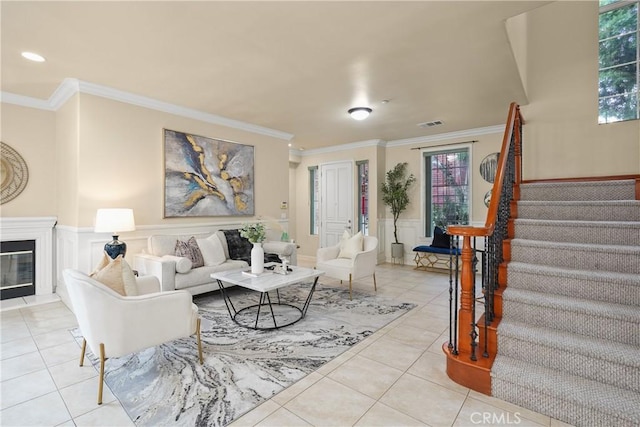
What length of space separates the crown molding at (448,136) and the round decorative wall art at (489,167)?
457mm

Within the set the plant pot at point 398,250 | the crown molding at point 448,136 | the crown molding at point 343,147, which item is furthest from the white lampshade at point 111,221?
the crown molding at point 448,136

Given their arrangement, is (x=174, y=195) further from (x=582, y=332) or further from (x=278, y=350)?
(x=582, y=332)

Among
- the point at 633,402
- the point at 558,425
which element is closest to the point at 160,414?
the point at 558,425

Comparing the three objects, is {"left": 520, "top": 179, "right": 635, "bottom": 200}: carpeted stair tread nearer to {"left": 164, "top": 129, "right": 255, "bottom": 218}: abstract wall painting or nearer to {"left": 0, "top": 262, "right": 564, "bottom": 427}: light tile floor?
{"left": 0, "top": 262, "right": 564, "bottom": 427}: light tile floor

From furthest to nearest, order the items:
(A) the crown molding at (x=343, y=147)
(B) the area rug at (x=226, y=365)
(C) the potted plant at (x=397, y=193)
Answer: (A) the crown molding at (x=343, y=147)
(C) the potted plant at (x=397, y=193)
(B) the area rug at (x=226, y=365)

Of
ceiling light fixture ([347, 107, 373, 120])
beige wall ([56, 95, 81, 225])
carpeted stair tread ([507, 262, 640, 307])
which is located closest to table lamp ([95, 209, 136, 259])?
beige wall ([56, 95, 81, 225])

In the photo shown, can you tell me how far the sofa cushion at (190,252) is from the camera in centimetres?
396

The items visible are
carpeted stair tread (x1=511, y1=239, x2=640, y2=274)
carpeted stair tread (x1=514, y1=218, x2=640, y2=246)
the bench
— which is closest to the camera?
carpeted stair tread (x1=511, y1=239, x2=640, y2=274)

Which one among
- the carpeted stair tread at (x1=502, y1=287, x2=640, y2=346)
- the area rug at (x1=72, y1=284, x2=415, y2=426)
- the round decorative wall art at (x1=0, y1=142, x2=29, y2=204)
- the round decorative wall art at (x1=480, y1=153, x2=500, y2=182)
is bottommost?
the area rug at (x1=72, y1=284, x2=415, y2=426)

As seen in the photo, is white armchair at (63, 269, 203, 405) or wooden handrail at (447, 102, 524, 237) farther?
wooden handrail at (447, 102, 524, 237)

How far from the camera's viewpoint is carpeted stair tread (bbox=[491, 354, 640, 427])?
1639mm

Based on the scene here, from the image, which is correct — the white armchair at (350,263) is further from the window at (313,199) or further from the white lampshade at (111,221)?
the window at (313,199)

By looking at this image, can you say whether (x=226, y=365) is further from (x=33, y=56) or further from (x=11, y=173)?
(x=11, y=173)

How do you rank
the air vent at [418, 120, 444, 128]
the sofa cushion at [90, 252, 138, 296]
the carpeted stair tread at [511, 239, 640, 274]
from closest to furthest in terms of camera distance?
1. the sofa cushion at [90, 252, 138, 296]
2. the carpeted stair tread at [511, 239, 640, 274]
3. the air vent at [418, 120, 444, 128]
